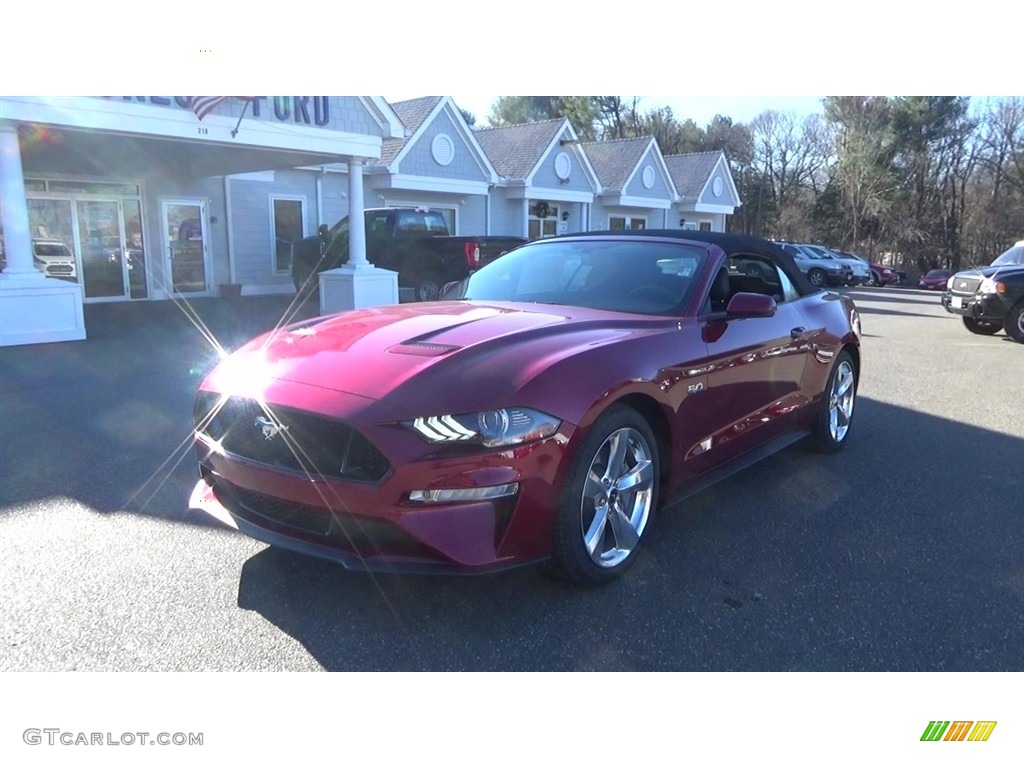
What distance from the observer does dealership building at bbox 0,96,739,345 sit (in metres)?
9.84

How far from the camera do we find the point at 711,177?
3212 centimetres

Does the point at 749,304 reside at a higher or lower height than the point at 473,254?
higher

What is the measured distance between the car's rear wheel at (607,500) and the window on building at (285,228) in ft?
52.5

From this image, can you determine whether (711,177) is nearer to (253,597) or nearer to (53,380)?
(53,380)

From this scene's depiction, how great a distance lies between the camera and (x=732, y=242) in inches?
174

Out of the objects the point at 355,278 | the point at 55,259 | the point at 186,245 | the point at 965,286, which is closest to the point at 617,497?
the point at 355,278

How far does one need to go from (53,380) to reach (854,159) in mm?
35643

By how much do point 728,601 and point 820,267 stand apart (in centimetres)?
2752

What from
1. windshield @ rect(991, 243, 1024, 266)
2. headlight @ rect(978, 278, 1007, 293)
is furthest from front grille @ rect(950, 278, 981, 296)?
windshield @ rect(991, 243, 1024, 266)

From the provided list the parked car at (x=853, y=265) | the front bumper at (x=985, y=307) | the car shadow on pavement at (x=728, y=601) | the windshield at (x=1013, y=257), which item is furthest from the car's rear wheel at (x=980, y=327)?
the parked car at (x=853, y=265)

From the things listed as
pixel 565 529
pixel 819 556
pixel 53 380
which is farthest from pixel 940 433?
pixel 53 380

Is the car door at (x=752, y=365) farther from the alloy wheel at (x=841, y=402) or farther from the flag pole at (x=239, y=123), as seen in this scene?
the flag pole at (x=239, y=123)

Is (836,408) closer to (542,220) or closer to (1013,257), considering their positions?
(1013,257)

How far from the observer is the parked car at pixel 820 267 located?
27.9 metres
